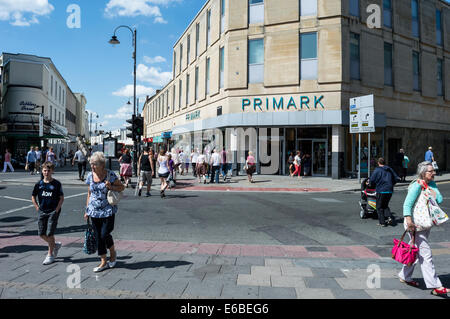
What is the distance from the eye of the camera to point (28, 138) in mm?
29500

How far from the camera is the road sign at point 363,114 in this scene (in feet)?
49.7

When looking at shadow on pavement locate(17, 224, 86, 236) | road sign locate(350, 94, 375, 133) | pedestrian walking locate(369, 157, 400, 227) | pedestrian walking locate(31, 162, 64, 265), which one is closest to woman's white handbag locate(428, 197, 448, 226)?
pedestrian walking locate(369, 157, 400, 227)

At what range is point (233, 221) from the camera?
304 inches

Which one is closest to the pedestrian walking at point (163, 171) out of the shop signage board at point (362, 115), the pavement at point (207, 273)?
the pavement at point (207, 273)

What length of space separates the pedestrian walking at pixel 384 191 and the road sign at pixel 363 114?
8.19 metres

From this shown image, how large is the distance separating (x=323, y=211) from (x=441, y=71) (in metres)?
22.5

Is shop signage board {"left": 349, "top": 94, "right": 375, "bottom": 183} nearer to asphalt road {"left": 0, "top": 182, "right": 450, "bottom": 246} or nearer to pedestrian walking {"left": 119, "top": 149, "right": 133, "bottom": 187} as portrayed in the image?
asphalt road {"left": 0, "top": 182, "right": 450, "bottom": 246}

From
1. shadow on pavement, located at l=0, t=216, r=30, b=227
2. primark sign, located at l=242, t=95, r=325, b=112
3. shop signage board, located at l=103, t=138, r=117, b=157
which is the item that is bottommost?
shadow on pavement, located at l=0, t=216, r=30, b=227

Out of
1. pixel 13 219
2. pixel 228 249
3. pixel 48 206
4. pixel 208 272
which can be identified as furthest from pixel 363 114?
pixel 13 219

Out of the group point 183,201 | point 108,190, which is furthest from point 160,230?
point 183,201

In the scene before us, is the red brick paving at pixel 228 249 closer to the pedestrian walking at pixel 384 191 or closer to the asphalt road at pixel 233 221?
the asphalt road at pixel 233 221

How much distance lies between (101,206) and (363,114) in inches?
572

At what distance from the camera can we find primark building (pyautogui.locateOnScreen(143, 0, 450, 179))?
1816 centimetres

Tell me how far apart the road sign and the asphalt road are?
5206 mm
